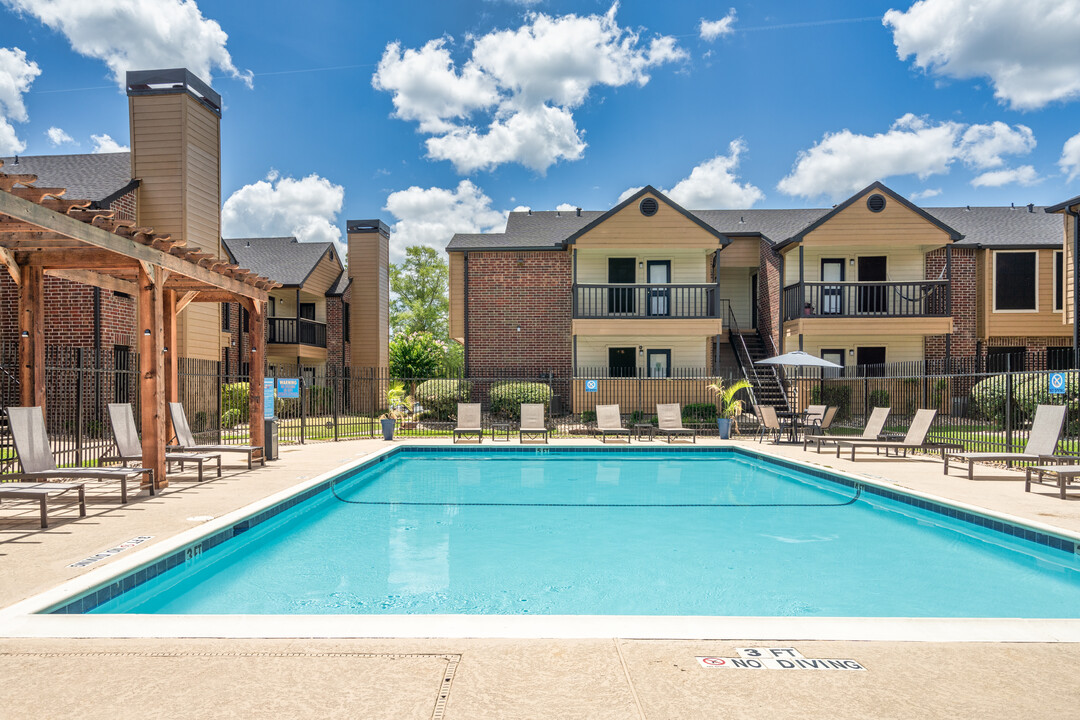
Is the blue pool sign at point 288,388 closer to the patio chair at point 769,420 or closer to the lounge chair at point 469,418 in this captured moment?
the lounge chair at point 469,418

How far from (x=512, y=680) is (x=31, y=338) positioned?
329 inches

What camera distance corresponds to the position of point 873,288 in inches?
790

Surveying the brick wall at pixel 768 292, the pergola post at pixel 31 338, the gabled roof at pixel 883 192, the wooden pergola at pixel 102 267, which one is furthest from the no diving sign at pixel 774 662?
the brick wall at pixel 768 292

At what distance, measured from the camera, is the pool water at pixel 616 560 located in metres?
4.82

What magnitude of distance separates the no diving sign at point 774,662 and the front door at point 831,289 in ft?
58.5

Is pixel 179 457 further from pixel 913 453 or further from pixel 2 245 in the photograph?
pixel 913 453

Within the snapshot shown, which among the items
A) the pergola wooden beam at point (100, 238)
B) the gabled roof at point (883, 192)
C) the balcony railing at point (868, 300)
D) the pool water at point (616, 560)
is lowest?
the pool water at point (616, 560)

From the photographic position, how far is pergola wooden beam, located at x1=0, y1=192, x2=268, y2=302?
211 inches

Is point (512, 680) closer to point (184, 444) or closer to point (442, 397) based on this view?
point (184, 444)

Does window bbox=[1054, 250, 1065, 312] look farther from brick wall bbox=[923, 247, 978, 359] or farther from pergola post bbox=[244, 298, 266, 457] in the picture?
pergola post bbox=[244, 298, 266, 457]

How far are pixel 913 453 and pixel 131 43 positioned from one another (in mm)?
21256

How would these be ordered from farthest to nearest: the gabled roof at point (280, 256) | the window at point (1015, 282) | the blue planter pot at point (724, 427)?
the gabled roof at point (280, 256) < the window at point (1015, 282) < the blue planter pot at point (724, 427)

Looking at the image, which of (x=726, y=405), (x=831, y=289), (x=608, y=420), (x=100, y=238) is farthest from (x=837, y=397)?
(x=100, y=238)

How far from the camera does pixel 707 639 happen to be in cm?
330
